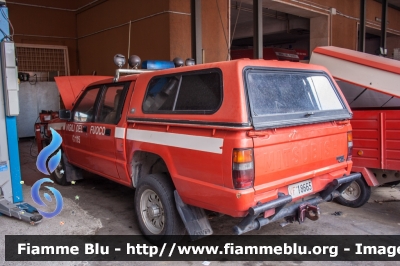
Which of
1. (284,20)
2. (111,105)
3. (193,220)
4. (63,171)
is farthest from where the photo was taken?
(284,20)

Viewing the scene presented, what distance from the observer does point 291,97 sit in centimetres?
334

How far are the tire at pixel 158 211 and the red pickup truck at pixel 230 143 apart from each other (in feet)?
0.04

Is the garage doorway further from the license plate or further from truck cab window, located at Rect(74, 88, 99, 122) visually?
the license plate

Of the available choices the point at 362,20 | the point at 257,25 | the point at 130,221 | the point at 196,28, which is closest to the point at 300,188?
the point at 130,221

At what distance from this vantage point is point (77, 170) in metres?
5.99

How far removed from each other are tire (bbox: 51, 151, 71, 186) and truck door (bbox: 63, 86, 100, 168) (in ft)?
0.97

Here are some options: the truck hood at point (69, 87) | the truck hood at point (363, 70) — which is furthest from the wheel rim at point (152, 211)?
the truck hood at point (363, 70)

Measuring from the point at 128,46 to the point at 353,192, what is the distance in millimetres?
6913

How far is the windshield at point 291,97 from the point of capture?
3008 millimetres

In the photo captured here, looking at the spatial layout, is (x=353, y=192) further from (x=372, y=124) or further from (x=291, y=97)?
(x=291, y=97)

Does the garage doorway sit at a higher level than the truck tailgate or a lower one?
higher

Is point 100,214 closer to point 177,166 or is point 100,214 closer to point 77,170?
point 77,170

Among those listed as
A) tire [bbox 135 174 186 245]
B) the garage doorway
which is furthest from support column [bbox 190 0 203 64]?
tire [bbox 135 174 186 245]

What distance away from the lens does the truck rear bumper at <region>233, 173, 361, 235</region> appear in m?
2.87
